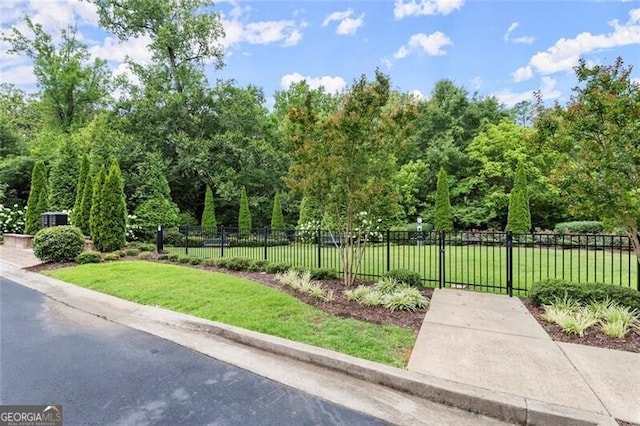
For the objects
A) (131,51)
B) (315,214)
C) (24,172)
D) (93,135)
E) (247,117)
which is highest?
(131,51)

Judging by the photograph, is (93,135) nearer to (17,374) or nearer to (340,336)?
(17,374)

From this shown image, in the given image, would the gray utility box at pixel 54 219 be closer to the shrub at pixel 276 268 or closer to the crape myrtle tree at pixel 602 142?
the shrub at pixel 276 268

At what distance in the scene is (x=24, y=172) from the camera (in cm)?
1895

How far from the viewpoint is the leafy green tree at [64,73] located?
2280cm

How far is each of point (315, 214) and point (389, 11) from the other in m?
9.48

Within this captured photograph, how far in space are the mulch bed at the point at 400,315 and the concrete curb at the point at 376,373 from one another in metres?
1.37

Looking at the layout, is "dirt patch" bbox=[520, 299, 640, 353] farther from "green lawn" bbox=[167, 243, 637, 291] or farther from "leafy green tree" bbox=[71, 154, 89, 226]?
"leafy green tree" bbox=[71, 154, 89, 226]

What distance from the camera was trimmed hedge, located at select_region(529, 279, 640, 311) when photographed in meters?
4.84

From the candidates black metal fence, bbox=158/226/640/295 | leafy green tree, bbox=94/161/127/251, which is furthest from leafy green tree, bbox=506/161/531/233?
leafy green tree, bbox=94/161/127/251

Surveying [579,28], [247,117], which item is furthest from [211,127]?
[579,28]

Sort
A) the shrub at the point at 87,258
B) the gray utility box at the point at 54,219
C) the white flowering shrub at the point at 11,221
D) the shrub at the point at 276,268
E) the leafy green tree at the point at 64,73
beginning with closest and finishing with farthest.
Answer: the shrub at the point at 276,268 < the shrub at the point at 87,258 < the gray utility box at the point at 54,219 < the white flowering shrub at the point at 11,221 < the leafy green tree at the point at 64,73

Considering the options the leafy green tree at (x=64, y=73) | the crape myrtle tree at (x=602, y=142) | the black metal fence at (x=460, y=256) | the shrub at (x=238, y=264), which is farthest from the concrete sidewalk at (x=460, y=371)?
the leafy green tree at (x=64, y=73)

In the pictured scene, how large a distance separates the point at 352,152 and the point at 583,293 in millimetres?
4329

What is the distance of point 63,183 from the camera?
1550cm
